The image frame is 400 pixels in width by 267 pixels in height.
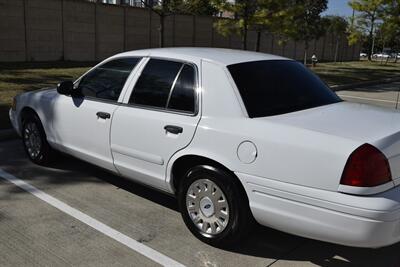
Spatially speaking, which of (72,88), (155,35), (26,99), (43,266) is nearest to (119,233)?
(43,266)

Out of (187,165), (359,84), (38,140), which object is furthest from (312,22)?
(187,165)

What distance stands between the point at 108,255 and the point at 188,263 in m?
0.63

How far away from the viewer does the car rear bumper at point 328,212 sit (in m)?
3.01

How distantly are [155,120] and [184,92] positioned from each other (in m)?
0.36

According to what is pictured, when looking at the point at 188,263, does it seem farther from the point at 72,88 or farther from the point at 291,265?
the point at 72,88

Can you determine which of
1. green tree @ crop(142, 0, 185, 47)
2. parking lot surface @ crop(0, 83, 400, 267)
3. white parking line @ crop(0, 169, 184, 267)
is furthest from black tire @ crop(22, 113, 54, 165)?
green tree @ crop(142, 0, 185, 47)

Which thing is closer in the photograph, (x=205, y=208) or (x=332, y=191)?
(x=332, y=191)

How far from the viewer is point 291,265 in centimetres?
361

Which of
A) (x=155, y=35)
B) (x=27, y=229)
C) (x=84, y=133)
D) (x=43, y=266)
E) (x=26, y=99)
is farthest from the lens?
(x=155, y=35)

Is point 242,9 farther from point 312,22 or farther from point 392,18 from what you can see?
point 392,18

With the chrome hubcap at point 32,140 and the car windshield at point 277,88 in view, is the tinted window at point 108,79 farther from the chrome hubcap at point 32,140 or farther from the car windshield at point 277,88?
the car windshield at point 277,88

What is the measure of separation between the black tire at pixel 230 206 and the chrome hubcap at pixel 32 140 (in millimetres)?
2660

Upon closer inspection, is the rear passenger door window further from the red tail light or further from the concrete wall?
the concrete wall

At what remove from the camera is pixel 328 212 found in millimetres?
3113
